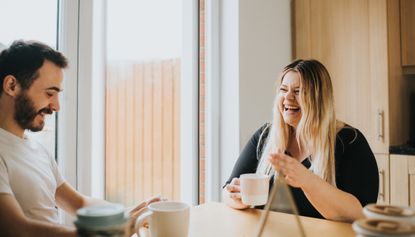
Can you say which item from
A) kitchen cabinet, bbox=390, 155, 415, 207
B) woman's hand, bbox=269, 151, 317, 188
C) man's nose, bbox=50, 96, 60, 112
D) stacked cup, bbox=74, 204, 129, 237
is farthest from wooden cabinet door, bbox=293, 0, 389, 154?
stacked cup, bbox=74, 204, 129, 237

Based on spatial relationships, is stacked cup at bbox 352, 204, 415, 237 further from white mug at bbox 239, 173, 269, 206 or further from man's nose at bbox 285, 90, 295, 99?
man's nose at bbox 285, 90, 295, 99

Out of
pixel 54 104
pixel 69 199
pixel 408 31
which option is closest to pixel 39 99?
pixel 54 104

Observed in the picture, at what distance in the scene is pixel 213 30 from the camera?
8.57 feet

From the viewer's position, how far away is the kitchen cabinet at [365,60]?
247cm

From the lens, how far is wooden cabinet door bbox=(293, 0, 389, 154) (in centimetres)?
248

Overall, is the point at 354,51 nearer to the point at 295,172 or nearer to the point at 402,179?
the point at 402,179

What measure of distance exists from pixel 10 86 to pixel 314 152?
1.16m

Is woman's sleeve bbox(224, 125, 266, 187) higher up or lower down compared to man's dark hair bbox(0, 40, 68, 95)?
lower down

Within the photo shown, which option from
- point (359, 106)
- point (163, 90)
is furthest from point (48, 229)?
point (359, 106)

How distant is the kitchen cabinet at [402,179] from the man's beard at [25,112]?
2109mm

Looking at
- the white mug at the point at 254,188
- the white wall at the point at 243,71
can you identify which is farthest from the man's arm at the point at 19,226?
the white wall at the point at 243,71

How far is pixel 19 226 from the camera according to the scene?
0.99 meters

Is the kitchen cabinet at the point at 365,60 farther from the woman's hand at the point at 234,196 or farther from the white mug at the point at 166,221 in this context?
the white mug at the point at 166,221

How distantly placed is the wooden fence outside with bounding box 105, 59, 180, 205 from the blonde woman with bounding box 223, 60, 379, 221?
0.74m
